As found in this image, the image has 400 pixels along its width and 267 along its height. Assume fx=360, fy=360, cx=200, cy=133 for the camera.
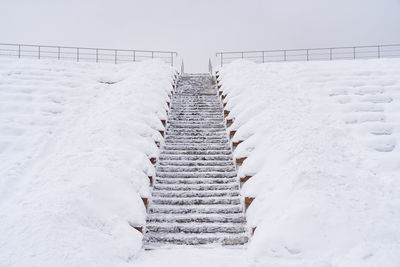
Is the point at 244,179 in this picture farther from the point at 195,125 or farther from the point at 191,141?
the point at 195,125

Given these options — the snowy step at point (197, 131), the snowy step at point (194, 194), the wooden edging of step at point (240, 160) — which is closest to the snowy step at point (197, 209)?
the snowy step at point (194, 194)

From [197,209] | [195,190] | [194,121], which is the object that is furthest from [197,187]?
[194,121]

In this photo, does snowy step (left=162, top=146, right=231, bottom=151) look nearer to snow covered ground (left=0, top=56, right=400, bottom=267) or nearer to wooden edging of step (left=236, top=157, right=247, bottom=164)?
snow covered ground (left=0, top=56, right=400, bottom=267)

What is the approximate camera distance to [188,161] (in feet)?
24.7

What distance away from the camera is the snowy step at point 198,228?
558cm

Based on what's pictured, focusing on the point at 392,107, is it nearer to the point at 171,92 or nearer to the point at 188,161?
the point at 188,161

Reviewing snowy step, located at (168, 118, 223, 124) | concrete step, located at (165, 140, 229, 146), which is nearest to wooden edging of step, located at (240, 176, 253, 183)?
concrete step, located at (165, 140, 229, 146)

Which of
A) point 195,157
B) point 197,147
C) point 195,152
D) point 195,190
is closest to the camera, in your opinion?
point 195,190

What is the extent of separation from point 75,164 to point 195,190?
2.16 m

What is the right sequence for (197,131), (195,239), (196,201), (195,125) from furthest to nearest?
(195,125) < (197,131) < (196,201) < (195,239)

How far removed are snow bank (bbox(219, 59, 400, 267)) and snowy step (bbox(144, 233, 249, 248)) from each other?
1.13 ft

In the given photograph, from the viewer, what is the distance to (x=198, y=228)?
5613mm

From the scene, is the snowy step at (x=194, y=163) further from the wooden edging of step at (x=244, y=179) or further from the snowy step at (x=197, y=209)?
the snowy step at (x=197, y=209)

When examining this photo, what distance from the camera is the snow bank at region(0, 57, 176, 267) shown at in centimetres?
430
